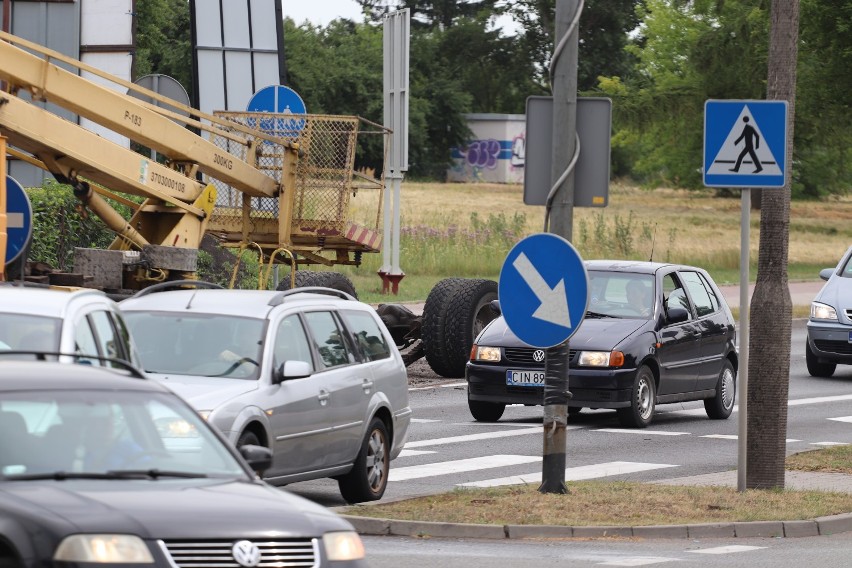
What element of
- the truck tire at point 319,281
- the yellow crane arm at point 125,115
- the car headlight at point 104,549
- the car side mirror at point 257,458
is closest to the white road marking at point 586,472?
the yellow crane arm at point 125,115

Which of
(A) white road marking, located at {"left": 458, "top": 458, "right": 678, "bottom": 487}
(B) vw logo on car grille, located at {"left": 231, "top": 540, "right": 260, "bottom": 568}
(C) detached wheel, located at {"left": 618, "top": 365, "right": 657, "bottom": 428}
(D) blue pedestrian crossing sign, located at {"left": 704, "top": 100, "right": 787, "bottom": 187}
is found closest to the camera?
(B) vw logo on car grille, located at {"left": 231, "top": 540, "right": 260, "bottom": 568}

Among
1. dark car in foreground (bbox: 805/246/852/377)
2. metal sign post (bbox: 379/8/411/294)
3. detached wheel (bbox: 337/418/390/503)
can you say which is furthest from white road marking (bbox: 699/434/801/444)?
metal sign post (bbox: 379/8/411/294)

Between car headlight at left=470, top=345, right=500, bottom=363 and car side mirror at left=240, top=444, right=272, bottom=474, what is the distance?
998 cm

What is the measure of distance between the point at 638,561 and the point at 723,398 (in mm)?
9085

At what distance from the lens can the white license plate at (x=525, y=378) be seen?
1712cm

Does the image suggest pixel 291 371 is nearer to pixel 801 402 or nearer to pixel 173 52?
pixel 801 402

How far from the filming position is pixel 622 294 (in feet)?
59.6

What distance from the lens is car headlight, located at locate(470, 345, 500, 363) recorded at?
17.4m

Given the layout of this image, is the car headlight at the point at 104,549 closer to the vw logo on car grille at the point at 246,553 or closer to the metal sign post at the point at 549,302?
the vw logo on car grille at the point at 246,553

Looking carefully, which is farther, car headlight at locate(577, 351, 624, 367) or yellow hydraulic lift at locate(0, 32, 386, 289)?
car headlight at locate(577, 351, 624, 367)

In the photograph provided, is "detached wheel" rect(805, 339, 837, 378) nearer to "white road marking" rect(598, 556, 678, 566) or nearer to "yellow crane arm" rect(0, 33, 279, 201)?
"yellow crane arm" rect(0, 33, 279, 201)

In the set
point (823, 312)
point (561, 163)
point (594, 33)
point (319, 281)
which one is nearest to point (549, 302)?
point (561, 163)

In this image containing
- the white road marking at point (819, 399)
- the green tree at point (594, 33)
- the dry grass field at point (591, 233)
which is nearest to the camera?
the white road marking at point (819, 399)

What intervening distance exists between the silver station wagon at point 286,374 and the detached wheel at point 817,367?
1216cm
